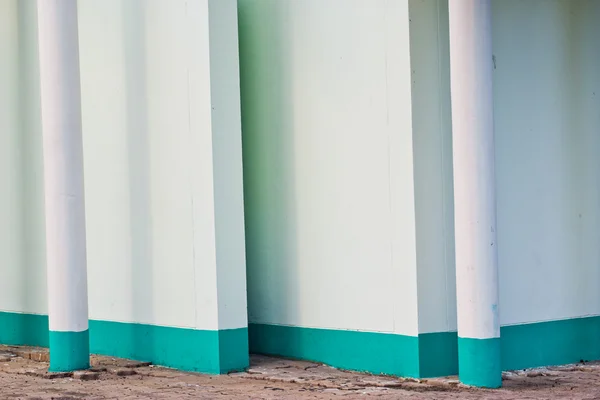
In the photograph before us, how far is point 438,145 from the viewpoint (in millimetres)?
8586

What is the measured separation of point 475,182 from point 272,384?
7.88 ft

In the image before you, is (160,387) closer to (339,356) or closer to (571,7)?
(339,356)

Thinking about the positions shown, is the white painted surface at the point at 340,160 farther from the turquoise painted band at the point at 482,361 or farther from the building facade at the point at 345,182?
the turquoise painted band at the point at 482,361

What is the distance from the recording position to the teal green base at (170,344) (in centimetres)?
935

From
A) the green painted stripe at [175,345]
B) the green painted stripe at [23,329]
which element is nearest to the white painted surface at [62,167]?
the green painted stripe at [175,345]

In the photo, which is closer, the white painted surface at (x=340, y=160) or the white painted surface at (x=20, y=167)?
the white painted surface at (x=340, y=160)

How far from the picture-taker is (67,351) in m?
9.66

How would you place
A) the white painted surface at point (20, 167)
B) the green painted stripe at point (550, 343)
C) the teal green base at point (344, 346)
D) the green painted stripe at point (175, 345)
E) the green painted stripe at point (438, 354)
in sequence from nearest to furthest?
1. the green painted stripe at point (438, 354)
2. the teal green base at point (344, 346)
3. the green painted stripe at point (550, 343)
4. the green painted stripe at point (175, 345)
5. the white painted surface at point (20, 167)

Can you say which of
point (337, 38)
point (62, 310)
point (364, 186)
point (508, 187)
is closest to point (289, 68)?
point (337, 38)

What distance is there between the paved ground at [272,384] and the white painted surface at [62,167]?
0.61 meters

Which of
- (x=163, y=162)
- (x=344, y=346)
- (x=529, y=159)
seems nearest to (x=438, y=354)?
(x=344, y=346)

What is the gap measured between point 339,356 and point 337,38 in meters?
2.78

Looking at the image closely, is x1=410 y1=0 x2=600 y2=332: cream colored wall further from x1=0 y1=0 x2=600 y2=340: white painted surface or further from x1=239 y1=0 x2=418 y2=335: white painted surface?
x1=239 y1=0 x2=418 y2=335: white painted surface

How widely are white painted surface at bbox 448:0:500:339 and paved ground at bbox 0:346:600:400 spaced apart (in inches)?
23.5
